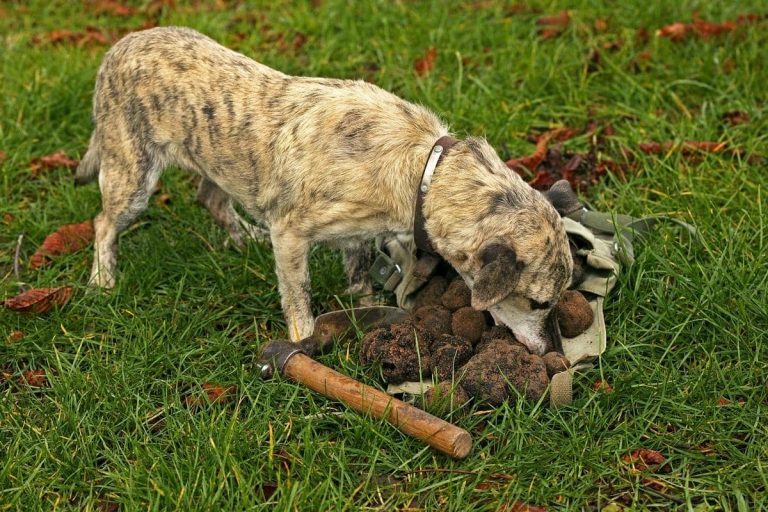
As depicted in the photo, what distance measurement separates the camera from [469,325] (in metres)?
5.02

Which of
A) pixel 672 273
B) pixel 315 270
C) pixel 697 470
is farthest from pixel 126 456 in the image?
pixel 672 273

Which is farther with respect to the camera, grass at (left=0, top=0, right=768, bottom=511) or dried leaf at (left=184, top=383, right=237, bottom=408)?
dried leaf at (left=184, top=383, right=237, bottom=408)

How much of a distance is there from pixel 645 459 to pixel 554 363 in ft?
2.12

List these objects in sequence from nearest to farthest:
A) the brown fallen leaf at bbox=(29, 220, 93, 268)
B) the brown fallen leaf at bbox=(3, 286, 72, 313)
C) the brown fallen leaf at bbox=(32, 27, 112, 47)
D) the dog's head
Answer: the dog's head < the brown fallen leaf at bbox=(3, 286, 72, 313) < the brown fallen leaf at bbox=(29, 220, 93, 268) < the brown fallen leaf at bbox=(32, 27, 112, 47)

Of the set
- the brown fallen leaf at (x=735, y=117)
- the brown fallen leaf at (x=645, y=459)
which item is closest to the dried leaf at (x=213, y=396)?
the brown fallen leaf at (x=645, y=459)

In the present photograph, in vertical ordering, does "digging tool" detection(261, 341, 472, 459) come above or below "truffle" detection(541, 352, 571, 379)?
below

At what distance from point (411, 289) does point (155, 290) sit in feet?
5.17

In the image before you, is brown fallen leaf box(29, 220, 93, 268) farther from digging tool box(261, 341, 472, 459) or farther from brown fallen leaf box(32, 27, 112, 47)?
brown fallen leaf box(32, 27, 112, 47)

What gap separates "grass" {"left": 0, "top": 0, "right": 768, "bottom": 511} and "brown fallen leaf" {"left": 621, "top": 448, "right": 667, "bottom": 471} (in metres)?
0.05

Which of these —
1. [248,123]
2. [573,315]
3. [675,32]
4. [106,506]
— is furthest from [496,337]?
[675,32]

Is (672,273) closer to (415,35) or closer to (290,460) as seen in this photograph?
(290,460)

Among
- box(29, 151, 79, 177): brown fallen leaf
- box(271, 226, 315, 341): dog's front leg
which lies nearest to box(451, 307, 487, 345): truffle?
box(271, 226, 315, 341): dog's front leg

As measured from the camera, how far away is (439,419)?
4.31 m

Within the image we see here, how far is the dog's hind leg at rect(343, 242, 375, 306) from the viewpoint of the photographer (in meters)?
5.61
